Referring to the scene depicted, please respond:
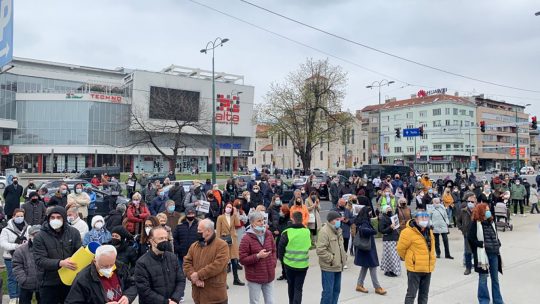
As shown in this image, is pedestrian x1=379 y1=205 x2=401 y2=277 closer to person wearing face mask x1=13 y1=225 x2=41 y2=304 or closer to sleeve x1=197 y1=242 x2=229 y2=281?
sleeve x1=197 y1=242 x2=229 y2=281

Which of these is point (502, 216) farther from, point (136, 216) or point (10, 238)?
point (10, 238)

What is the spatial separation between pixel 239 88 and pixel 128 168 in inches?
1044

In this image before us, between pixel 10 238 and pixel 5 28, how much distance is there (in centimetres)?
341

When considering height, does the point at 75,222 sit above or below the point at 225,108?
below

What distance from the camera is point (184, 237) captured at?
808 centimetres

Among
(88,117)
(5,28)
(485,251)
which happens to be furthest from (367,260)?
(88,117)

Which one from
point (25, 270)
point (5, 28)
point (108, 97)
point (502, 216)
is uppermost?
point (108, 97)

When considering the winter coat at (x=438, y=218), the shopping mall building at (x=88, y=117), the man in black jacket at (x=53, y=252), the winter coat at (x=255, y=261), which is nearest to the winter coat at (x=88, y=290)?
the man in black jacket at (x=53, y=252)

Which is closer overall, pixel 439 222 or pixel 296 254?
pixel 296 254

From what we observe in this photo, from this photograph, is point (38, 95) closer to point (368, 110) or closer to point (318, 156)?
point (318, 156)

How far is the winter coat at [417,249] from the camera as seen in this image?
6590 millimetres

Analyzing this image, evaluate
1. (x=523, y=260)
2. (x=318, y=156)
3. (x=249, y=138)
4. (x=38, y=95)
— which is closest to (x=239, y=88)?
(x=249, y=138)

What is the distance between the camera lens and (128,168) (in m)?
76.7

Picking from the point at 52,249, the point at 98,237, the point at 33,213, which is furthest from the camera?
the point at 33,213
